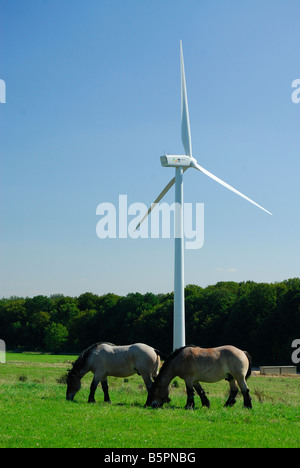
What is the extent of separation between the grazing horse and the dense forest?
52.1 meters

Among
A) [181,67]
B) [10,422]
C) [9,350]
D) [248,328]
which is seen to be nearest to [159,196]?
[181,67]

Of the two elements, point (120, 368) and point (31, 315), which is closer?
point (120, 368)

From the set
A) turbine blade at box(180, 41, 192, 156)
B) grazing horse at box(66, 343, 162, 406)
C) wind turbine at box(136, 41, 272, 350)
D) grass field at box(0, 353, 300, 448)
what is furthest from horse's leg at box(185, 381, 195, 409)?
turbine blade at box(180, 41, 192, 156)

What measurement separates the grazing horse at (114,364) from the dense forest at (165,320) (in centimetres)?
5209

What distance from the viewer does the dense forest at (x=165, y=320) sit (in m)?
72.8

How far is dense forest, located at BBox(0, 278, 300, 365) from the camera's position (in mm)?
72750

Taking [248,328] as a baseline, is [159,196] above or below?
above

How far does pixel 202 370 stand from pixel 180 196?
14.3m

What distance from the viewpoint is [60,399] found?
19422 mm

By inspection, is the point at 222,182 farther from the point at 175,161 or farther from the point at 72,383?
the point at 72,383

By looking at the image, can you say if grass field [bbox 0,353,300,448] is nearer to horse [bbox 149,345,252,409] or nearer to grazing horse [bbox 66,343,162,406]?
horse [bbox 149,345,252,409]

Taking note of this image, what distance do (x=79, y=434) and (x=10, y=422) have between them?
2658 mm

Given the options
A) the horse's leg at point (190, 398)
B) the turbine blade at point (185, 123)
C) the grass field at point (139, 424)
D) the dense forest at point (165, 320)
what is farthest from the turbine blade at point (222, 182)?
the dense forest at point (165, 320)
